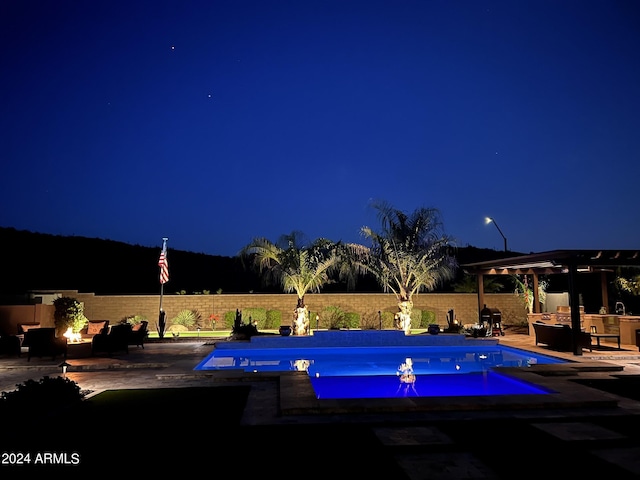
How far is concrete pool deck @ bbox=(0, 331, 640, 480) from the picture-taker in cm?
443

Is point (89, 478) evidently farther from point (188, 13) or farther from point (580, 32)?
point (580, 32)

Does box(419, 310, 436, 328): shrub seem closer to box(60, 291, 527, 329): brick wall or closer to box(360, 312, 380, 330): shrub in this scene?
box(60, 291, 527, 329): brick wall

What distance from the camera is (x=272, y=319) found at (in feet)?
69.1

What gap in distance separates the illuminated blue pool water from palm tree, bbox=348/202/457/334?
2.83 meters

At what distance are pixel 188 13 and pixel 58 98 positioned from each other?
14750 millimetres

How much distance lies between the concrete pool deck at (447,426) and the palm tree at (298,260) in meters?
8.04

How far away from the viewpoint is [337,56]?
20.0 metres

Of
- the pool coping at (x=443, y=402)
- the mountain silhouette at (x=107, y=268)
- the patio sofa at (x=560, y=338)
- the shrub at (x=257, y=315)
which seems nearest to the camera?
the pool coping at (x=443, y=402)

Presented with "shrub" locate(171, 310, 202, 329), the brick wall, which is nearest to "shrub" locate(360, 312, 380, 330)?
the brick wall

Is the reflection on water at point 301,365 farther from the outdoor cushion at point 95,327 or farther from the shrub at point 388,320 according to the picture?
the shrub at point 388,320

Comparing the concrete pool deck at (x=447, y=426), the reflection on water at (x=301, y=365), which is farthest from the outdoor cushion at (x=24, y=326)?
the reflection on water at (x=301, y=365)

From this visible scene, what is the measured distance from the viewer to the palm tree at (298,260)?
17.5 m

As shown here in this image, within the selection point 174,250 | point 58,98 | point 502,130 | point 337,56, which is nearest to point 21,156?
point 174,250

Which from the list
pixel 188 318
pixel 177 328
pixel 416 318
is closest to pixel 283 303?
pixel 188 318
